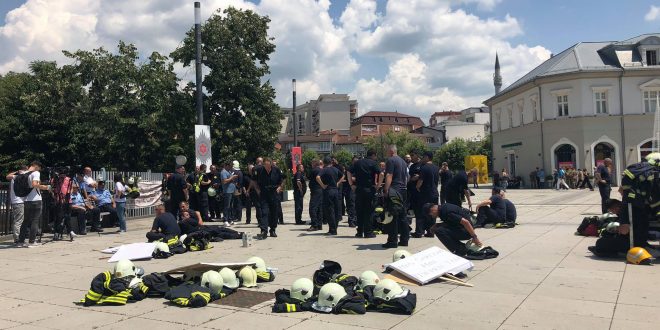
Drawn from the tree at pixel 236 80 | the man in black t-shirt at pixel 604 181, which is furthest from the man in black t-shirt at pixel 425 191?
the tree at pixel 236 80

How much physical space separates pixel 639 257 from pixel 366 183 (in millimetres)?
5051

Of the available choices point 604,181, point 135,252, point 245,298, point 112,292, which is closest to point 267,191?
point 135,252

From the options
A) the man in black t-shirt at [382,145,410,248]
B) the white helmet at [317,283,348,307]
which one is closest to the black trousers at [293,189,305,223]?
the man in black t-shirt at [382,145,410,248]

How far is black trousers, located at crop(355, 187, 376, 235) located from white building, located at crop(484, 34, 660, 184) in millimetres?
32691

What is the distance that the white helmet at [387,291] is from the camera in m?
5.46

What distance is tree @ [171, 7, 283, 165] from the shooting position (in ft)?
87.6

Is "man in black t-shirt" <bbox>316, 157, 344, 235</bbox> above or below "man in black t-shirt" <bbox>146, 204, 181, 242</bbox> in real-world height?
above

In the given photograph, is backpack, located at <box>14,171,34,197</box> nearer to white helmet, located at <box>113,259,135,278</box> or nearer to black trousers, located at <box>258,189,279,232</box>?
black trousers, located at <box>258,189,279,232</box>

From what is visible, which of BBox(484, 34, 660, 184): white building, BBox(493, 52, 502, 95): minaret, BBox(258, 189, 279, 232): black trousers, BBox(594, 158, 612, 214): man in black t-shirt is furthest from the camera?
BBox(493, 52, 502, 95): minaret

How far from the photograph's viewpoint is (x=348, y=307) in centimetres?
538

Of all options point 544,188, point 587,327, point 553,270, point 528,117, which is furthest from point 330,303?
point 528,117

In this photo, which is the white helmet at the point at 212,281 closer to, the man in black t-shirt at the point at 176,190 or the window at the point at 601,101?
the man in black t-shirt at the point at 176,190

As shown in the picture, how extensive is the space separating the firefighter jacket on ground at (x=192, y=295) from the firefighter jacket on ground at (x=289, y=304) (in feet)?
2.64

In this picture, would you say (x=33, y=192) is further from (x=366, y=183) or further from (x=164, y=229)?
(x=366, y=183)
